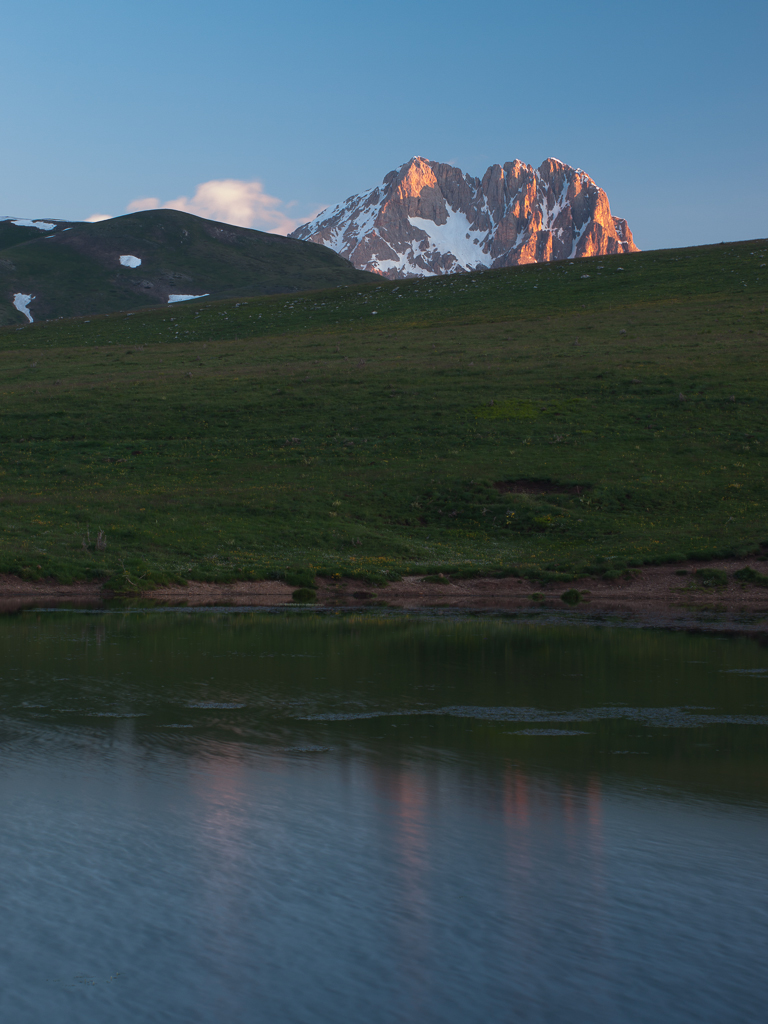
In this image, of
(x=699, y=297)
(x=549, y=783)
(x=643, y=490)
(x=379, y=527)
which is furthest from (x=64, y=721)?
(x=699, y=297)

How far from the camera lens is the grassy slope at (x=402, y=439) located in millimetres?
35438

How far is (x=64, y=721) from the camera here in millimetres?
13102

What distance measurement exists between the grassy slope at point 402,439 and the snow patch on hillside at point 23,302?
9518cm

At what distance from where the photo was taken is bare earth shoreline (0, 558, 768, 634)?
26.7 metres

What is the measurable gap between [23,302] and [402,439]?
159409 mm

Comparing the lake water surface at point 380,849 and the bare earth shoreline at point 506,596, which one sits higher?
the bare earth shoreline at point 506,596

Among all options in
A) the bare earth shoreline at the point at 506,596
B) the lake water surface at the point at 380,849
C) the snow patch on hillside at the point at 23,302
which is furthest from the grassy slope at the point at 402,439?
the snow patch on hillside at the point at 23,302

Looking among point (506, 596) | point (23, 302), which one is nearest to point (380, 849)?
point (506, 596)

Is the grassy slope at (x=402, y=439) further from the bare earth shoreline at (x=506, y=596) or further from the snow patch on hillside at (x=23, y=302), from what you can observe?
the snow patch on hillside at (x=23, y=302)

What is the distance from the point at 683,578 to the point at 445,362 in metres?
39.6

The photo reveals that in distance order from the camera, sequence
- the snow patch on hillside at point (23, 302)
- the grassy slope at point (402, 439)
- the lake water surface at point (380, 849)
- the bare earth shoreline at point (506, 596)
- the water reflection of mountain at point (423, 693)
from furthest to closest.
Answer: the snow patch on hillside at point (23, 302)
the grassy slope at point (402, 439)
the bare earth shoreline at point (506, 596)
the water reflection of mountain at point (423, 693)
the lake water surface at point (380, 849)

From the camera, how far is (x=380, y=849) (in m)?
8.09

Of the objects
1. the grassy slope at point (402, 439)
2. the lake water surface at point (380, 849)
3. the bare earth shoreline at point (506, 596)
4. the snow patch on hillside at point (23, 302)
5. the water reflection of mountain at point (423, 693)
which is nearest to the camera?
the lake water surface at point (380, 849)

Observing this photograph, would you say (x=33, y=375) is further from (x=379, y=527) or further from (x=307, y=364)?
(x=379, y=527)
